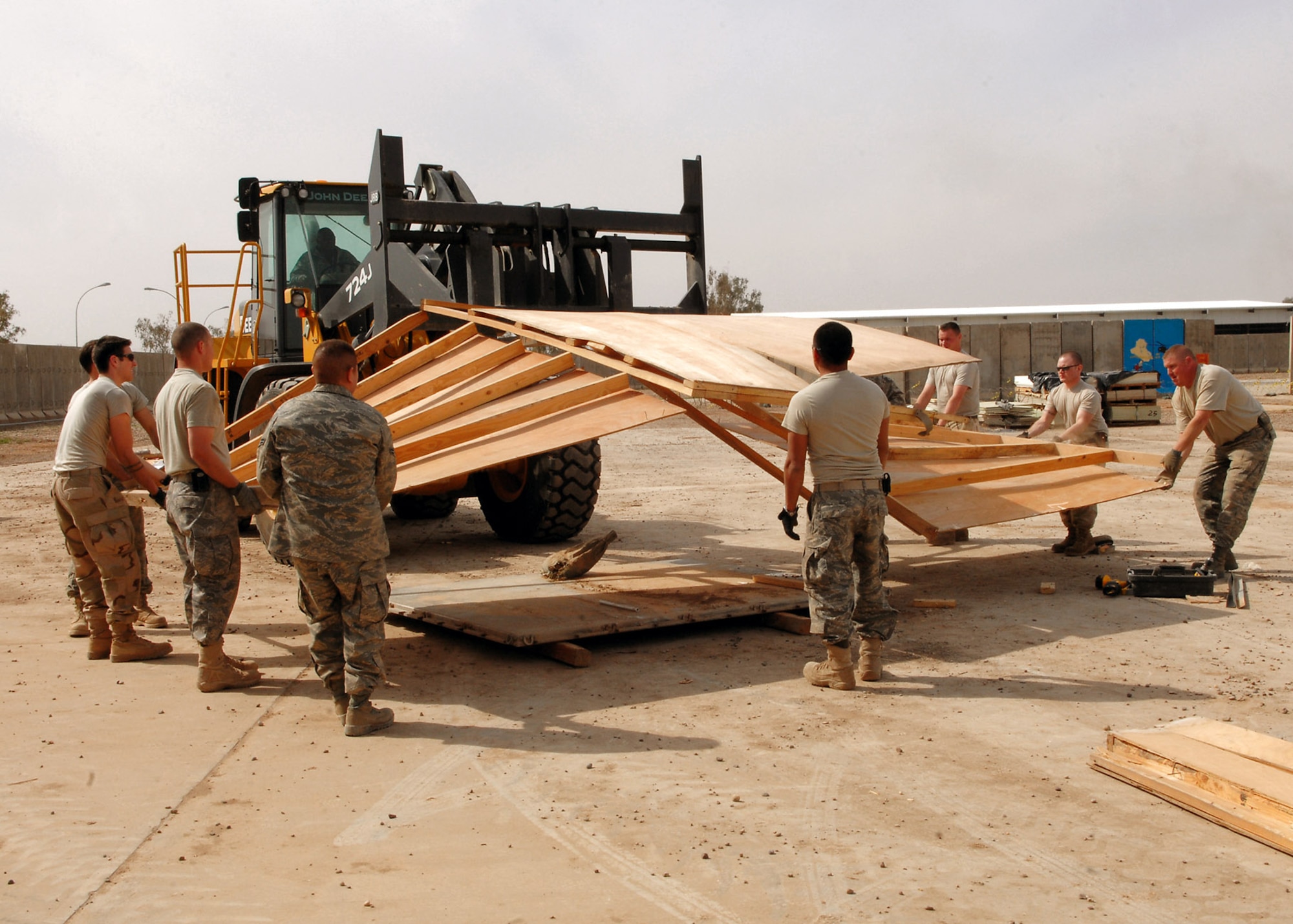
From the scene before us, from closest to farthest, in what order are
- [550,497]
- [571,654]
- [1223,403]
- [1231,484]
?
[571,654]
[1223,403]
[1231,484]
[550,497]

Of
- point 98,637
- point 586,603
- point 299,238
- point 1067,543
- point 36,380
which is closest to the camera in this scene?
point 98,637

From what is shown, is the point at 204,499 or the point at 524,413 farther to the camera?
the point at 524,413

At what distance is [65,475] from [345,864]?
3.76 meters

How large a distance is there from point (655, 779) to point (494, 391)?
3309 millimetres

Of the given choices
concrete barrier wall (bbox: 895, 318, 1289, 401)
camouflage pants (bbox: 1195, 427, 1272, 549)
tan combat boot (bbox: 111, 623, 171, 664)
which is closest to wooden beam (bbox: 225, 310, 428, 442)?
tan combat boot (bbox: 111, 623, 171, 664)

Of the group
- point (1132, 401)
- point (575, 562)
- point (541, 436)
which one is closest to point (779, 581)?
point (575, 562)

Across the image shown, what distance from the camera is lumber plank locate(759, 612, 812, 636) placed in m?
6.69

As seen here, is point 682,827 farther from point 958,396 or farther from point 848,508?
point 958,396

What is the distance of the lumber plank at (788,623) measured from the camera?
6688 millimetres

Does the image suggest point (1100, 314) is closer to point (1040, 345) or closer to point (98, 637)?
point (1040, 345)

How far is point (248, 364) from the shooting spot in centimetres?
1067

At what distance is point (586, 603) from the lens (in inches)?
272

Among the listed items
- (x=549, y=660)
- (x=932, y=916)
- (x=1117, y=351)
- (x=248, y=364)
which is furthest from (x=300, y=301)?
(x=1117, y=351)

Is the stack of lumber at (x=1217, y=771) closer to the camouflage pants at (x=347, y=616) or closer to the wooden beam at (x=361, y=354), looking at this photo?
the camouflage pants at (x=347, y=616)
